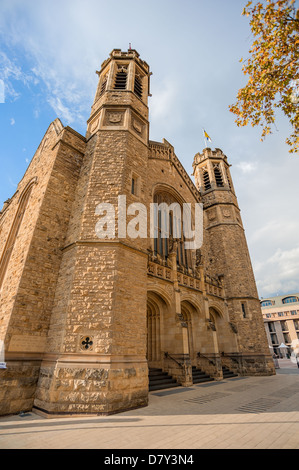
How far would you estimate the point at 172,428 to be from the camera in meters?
5.15

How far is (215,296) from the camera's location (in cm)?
1634

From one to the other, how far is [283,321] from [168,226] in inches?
1954

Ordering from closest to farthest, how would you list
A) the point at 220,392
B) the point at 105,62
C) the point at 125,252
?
1. the point at 125,252
2. the point at 220,392
3. the point at 105,62

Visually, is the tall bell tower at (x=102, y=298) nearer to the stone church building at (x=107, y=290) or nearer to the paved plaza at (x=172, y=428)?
the stone church building at (x=107, y=290)

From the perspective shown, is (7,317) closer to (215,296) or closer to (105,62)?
(215,296)

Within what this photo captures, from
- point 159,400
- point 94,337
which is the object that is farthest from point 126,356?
point 159,400

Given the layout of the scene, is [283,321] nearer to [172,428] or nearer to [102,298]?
[102,298]

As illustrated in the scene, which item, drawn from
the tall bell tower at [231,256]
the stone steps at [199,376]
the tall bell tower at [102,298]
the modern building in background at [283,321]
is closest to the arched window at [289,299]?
the modern building in background at [283,321]

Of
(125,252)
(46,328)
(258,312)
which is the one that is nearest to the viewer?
(46,328)

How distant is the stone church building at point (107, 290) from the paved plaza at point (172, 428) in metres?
0.73

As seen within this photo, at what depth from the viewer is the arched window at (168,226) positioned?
15164 mm

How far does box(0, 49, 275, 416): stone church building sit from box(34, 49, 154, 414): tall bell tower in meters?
0.03

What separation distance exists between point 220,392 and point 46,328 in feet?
24.1

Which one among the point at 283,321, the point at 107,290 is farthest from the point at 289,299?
the point at 107,290
